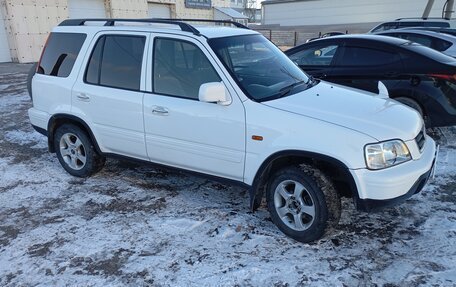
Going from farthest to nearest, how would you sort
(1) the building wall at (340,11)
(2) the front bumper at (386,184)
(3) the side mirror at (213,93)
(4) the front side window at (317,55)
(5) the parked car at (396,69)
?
(1) the building wall at (340,11) < (4) the front side window at (317,55) < (5) the parked car at (396,69) < (3) the side mirror at (213,93) < (2) the front bumper at (386,184)

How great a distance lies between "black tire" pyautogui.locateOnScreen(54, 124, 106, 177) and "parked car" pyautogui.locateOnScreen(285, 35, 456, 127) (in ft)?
12.7

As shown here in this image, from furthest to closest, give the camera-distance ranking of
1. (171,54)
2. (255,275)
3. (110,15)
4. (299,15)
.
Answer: (299,15), (110,15), (171,54), (255,275)

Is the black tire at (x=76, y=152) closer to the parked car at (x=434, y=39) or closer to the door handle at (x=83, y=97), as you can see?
the door handle at (x=83, y=97)

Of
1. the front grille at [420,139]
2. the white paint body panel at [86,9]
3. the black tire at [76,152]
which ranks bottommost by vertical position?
the black tire at [76,152]

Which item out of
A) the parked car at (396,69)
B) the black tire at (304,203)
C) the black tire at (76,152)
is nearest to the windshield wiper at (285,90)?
the black tire at (304,203)

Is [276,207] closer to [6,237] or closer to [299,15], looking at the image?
[6,237]

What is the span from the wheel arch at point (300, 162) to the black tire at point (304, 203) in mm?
85

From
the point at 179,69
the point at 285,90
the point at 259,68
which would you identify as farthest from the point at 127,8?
the point at 285,90

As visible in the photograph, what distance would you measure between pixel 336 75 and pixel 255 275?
435 centimetres

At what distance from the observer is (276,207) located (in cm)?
355

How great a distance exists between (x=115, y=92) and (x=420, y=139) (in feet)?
10.2

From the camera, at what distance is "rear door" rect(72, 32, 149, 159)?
13.6 ft

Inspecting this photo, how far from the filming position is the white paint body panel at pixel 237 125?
3.10 meters

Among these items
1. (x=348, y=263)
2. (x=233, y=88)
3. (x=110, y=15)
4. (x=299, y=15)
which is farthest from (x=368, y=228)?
(x=299, y=15)
